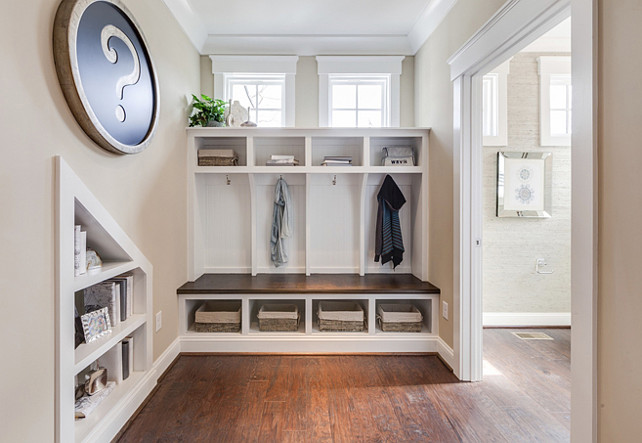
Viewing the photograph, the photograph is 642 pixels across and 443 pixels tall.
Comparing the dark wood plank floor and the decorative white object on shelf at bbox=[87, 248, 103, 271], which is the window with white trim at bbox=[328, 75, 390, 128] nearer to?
the dark wood plank floor

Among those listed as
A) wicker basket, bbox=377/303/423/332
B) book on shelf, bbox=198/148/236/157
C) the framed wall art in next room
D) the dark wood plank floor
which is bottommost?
the dark wood plank floor

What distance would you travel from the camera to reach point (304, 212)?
3236 mm

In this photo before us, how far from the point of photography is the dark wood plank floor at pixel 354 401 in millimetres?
1735

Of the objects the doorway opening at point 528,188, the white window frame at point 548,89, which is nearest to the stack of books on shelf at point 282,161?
the doorway opening at point 528,188

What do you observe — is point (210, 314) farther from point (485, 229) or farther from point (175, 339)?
point (485, 229)

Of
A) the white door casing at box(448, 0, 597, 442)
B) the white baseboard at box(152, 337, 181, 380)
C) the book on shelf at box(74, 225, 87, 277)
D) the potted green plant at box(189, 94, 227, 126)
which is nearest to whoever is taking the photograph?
the white door casing at box(448, 0, 597, 442)

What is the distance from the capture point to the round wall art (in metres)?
1.33

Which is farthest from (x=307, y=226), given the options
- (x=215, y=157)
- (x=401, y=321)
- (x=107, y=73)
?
(x=107, y=73)

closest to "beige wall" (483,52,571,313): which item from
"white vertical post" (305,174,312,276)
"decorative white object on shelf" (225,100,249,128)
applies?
"white vertical post" (305,174,312,276)

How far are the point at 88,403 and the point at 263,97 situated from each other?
9.31 ft

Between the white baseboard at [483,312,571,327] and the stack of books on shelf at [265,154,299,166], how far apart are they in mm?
2482

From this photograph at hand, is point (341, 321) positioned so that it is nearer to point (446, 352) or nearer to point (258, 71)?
point (446, 352)

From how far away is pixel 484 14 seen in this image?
6.58ft

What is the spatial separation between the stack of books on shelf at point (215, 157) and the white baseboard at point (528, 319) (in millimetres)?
2955
